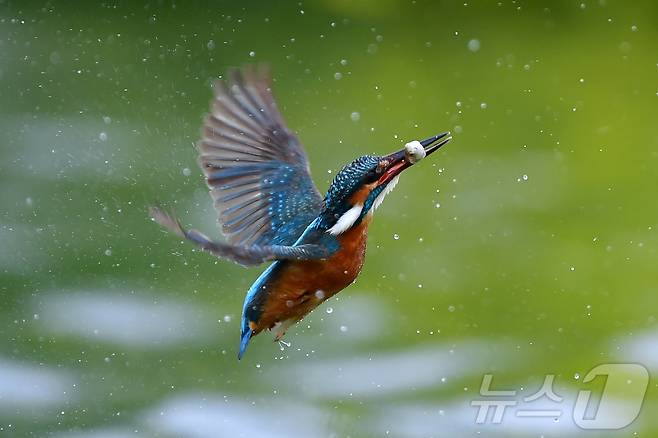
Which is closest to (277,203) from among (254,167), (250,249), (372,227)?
(254,167)

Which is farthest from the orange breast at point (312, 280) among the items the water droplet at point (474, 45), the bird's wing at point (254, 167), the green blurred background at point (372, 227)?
the water droplet at point (474, 45)

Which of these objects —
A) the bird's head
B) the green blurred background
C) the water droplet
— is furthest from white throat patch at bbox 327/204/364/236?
the water droplet

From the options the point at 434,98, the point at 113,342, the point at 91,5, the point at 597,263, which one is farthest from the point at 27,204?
the point at 597,263

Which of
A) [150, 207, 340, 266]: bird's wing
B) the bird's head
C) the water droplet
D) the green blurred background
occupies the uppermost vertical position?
the water droplet

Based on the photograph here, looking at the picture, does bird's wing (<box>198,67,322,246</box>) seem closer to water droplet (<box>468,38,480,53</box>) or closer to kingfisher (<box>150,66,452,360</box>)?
kingfisher (<box>150,66,452,360</box>)

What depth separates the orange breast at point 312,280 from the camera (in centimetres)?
164

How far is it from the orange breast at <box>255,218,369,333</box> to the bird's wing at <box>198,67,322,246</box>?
132 millimetres

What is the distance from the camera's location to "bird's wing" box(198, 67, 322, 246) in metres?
1.87

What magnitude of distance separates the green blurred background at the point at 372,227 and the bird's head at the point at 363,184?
3.55 feet

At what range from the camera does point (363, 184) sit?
1596mm

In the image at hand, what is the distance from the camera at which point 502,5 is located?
416cm

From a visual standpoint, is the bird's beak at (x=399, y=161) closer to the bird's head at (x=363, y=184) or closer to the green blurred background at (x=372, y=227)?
the bird's head at (x=363, y=184)

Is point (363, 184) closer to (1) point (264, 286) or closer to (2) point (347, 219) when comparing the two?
(2) point (347, 219)

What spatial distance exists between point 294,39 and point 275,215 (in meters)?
2.19
